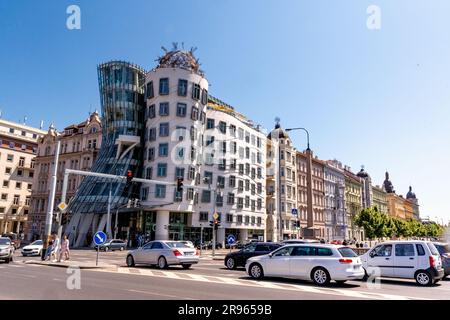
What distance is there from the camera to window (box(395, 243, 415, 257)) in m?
14.7

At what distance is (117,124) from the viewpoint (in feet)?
175

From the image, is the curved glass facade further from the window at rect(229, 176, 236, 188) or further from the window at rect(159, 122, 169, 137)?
the window at rect(229, 176, 236, 188)

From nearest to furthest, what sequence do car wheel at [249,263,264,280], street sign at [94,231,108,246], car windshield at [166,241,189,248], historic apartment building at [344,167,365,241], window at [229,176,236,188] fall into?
car wheel at [249,263,264,280], street sign at [94,231,108,246], car windshield at [166,241,189,248], window at [229,176,236,188], historic apartment building at [344,167,365,241]

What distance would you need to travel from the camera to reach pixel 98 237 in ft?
62.2

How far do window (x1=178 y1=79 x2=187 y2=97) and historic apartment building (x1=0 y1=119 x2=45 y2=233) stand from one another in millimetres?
47728

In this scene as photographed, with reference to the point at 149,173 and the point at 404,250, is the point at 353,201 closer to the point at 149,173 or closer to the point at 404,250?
the point at 149,173

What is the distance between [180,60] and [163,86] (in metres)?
5.02

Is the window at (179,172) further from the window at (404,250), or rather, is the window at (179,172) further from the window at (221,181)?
the window at (404,250)

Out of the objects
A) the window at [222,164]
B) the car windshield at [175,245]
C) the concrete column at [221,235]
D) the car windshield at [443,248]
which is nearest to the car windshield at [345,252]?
the car windshield at [443,248]

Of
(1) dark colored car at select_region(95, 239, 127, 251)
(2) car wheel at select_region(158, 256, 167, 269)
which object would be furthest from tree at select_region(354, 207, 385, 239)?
(2) car wheel at select_region(158, 256, 167, 269)

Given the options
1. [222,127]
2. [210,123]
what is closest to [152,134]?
[210,123]

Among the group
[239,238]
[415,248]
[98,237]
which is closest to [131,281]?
[98,237]

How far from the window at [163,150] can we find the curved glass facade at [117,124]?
5.19 m

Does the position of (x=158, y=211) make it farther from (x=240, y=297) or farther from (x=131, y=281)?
(x=240, y=297)
